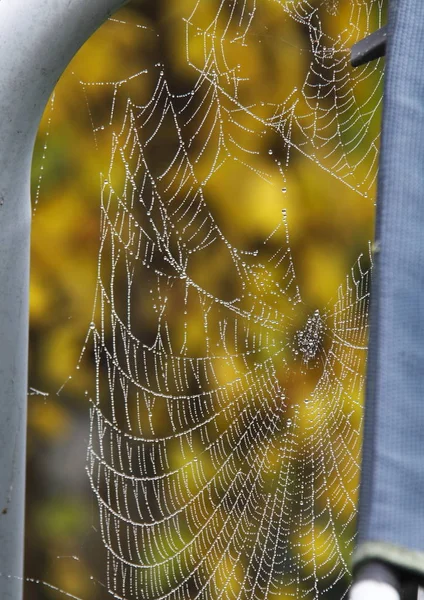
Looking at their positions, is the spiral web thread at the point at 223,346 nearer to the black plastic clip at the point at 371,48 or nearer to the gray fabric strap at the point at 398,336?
the black plastic clip at the point at 371,48

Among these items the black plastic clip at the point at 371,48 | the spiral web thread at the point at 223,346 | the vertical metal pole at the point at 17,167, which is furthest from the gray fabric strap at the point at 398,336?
the spiral web thread at the point at 223,346

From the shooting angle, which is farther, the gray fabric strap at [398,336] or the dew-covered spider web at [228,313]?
the dew-covered spider web at [228,313]

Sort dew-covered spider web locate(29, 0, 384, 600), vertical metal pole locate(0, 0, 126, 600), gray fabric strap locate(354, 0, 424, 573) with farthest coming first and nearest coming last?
dew-covered spider web locate(29, 0, 384, 600) → vertical metal pole locate(0, 0, 126, 600) → gray fabric strap locate(354, 0, 424, 573)

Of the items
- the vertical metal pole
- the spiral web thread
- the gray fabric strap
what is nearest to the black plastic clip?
the gray fabric strap

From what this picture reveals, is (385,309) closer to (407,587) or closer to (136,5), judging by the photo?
(407,587)

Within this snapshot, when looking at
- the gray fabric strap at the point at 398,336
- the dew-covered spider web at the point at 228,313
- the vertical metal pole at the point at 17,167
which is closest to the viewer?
the gray fabric strap at the point at 398,336

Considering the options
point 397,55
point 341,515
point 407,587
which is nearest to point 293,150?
point 341,515

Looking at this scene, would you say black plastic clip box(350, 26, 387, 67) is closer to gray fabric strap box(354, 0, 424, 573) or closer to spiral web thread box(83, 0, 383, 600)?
gray fabric strap box(354, 0, 424, 573)
